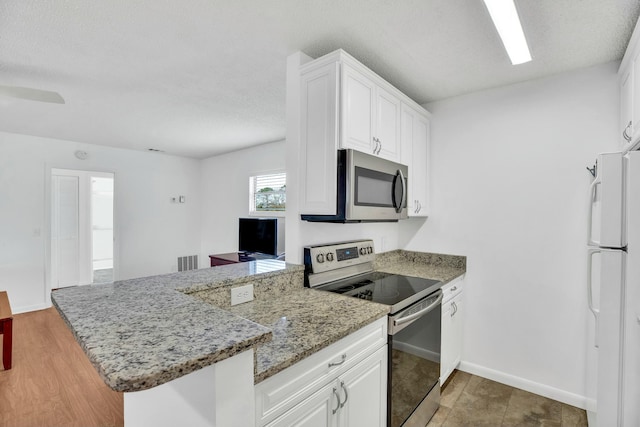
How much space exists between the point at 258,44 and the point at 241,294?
153cm

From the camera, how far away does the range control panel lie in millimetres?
2025

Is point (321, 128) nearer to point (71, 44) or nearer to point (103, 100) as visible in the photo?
point (71, 44)

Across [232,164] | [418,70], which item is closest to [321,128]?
[418,70]

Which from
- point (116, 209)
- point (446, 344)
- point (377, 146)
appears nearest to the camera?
point (377, 146)

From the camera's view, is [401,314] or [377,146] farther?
[377,146]

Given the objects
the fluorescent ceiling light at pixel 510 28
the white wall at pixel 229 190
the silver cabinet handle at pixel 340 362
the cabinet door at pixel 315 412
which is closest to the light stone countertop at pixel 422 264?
the silver cabinet handle at pixel 340 362

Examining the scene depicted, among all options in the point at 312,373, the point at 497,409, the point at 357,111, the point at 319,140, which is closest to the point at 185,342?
the point at 312,373

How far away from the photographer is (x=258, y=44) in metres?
1.97

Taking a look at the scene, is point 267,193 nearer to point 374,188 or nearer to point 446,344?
point 374,188

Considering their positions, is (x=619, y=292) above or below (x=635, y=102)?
below

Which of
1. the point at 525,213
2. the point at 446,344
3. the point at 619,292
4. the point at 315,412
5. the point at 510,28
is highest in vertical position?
the point at 510,28

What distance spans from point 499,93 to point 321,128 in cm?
167

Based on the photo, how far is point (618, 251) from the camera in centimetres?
157

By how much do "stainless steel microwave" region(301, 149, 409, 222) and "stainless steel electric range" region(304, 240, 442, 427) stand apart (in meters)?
0.37
